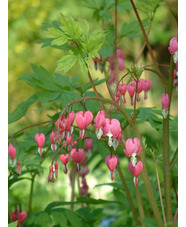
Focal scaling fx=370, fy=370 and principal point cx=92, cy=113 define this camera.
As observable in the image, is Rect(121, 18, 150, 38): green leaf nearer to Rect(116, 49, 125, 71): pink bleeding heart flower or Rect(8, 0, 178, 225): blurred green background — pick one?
Rect(116, 49, 125, 71): pink bleeding heart flower

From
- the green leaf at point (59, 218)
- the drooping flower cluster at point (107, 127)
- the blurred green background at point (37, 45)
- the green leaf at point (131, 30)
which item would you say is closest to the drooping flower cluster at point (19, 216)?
the green leaf at point (59, 218)

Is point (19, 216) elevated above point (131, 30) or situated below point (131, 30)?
below

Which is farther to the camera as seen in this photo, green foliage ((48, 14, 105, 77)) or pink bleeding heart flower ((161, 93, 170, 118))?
pink bleeding heart flower ((161, 93, 170, 118))

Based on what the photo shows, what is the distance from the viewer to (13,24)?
6422 millimetres

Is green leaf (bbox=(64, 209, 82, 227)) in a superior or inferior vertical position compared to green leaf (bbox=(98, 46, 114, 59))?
inferior

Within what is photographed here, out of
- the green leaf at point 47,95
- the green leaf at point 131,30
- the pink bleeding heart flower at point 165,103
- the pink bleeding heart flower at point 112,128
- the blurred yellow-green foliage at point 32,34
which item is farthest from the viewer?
the blurred yellow-green foliage at point 32,34

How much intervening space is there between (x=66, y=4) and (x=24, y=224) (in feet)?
16.5

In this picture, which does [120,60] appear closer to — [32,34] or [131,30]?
[131,30]

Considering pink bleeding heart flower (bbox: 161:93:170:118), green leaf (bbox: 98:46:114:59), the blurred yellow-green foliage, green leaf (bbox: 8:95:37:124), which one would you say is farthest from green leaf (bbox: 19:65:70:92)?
the blurred yellow-green foliage

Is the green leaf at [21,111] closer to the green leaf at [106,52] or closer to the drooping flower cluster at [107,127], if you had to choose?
the green leaf at [106,52]

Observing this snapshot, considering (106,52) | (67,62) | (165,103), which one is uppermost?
(106,52)

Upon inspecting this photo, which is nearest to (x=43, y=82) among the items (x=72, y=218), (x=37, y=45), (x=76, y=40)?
(x=76, y=40)

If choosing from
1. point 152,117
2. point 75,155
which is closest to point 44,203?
point 152,117

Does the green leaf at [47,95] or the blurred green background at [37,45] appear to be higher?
the blurred green background at [37,45]
